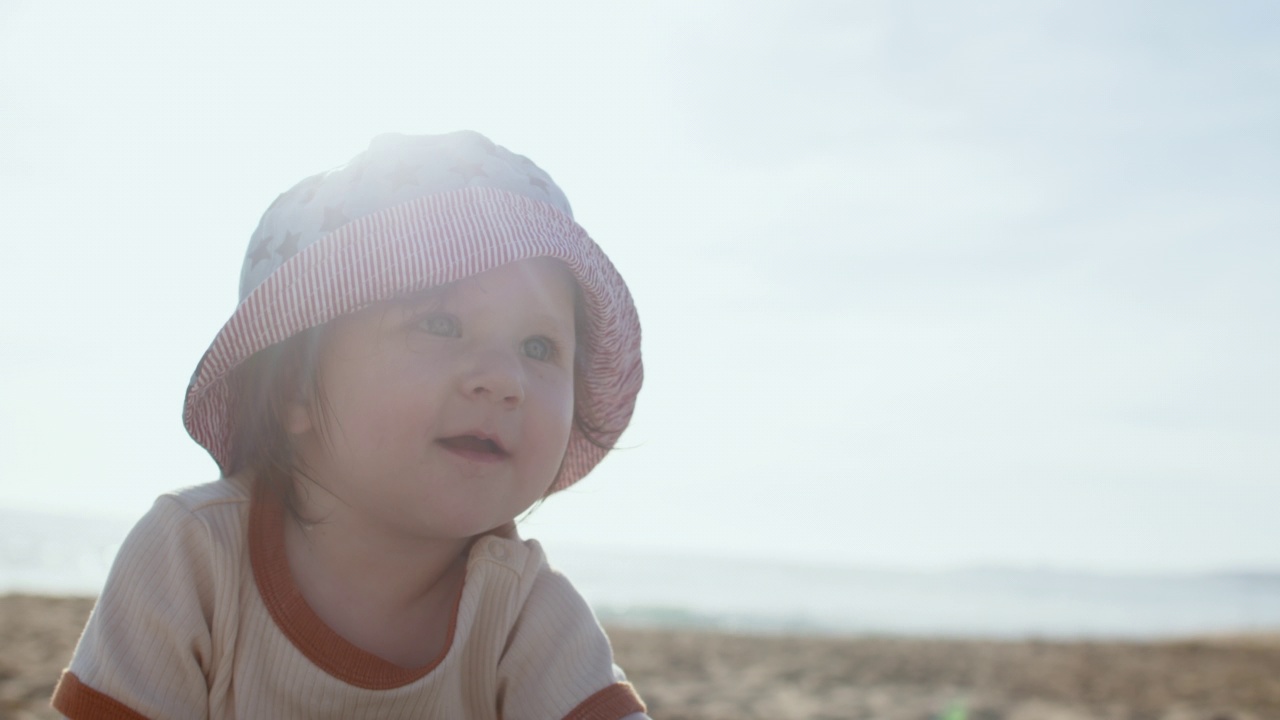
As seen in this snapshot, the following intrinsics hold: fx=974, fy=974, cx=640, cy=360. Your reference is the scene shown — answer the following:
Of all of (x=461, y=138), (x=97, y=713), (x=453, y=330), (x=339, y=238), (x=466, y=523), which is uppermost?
(x=461, y=138)

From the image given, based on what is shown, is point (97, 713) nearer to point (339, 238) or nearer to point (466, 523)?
point (466, 523)

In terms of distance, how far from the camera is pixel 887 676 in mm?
5852

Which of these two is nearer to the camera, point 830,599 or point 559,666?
point 559,666

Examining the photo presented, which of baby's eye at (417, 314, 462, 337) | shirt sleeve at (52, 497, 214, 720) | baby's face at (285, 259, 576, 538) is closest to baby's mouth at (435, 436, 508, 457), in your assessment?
baby's face at (285, 259, 576, 538)

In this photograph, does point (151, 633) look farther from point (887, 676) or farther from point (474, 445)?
point (887, 676)

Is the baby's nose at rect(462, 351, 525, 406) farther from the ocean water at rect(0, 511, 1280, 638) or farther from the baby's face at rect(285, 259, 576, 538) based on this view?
the ocean water at rect(0, 511, 1280, 638)

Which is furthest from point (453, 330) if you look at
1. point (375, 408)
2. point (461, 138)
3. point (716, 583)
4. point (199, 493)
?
point (716, 583)

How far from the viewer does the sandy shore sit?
4324mm

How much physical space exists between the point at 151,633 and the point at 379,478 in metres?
0.47

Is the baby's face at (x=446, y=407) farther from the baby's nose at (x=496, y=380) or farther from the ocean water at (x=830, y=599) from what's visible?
the ocean water at (x=830, y=599)

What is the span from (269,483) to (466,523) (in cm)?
50

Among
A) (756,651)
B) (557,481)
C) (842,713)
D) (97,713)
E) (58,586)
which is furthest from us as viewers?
(58,586)

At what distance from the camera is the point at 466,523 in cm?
179

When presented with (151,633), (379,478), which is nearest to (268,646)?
(151,633)
